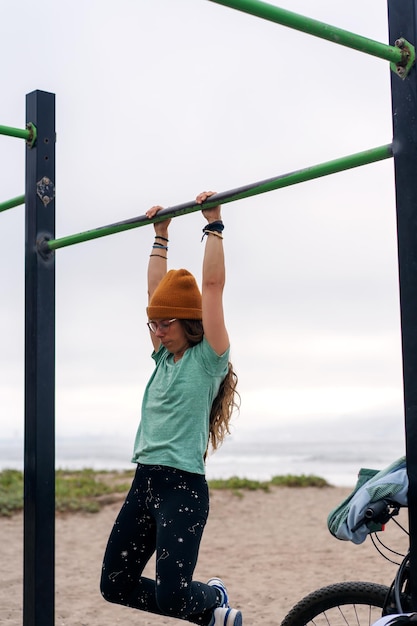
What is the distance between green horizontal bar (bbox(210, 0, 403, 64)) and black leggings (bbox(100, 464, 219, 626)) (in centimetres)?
128

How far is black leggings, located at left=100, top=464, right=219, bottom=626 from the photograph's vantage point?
2.46 metres

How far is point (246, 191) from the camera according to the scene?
2.37 metres

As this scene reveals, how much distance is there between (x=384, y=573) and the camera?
515cm

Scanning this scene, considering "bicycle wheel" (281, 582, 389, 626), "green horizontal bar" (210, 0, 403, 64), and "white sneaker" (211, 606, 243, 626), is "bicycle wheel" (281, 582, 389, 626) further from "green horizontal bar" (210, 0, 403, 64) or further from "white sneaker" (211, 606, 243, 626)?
"green horizontal bar" (210, 0, 403, 64)

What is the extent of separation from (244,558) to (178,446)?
3.45m

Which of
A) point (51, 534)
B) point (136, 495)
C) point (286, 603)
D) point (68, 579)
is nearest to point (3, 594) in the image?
point (68, 579)

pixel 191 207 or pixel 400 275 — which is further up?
pixel 191 207

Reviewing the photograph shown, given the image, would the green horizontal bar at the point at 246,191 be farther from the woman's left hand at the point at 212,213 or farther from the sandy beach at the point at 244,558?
the sandy beach at the point at 244,558

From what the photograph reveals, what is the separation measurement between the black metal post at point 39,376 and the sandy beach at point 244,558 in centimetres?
113

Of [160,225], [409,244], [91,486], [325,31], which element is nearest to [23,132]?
[160,225]

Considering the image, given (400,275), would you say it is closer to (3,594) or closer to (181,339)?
(181,339)

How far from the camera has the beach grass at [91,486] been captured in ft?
24.9

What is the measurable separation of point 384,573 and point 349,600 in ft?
9.11

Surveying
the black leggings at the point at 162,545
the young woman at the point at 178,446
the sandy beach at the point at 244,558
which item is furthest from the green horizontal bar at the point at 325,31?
the sandy beach at the point at 244,558
